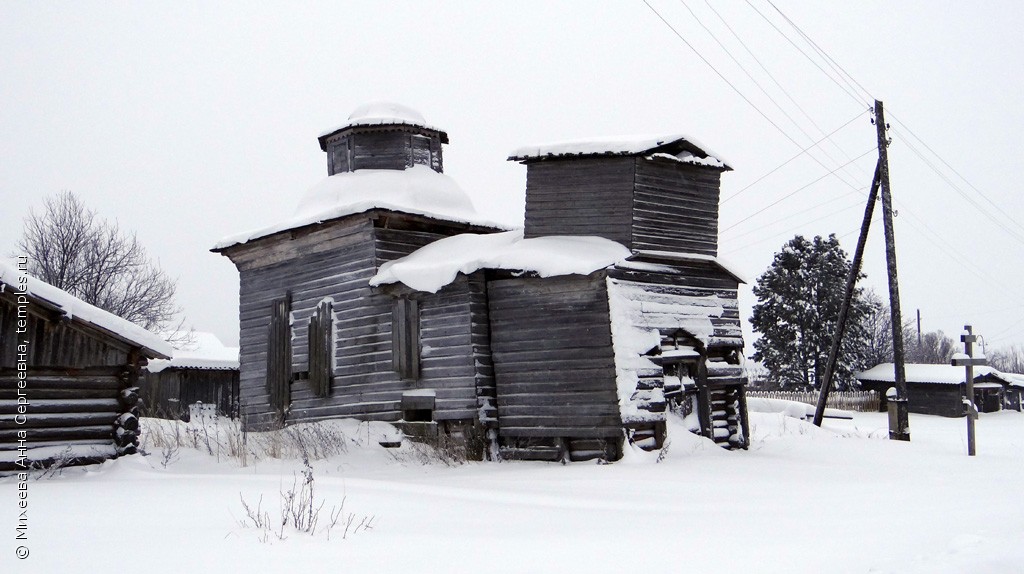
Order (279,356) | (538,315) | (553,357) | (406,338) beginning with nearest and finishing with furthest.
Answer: (553,357) < (538,315) < (406,338) < (279,356)

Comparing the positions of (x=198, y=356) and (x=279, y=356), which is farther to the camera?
(x=198, y=356)

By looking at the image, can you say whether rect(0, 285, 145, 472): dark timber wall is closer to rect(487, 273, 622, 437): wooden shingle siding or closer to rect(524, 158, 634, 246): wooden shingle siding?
rect(487, 273, 622, 437): wooden shingle siding

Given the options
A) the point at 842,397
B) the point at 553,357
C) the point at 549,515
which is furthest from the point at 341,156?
the point at 842,397

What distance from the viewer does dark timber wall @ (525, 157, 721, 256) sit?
1653 cm

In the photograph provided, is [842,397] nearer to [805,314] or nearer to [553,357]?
[805,314]

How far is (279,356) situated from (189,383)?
60.0 feet

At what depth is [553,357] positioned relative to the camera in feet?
52.3

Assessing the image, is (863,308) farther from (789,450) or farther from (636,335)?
(636,335)

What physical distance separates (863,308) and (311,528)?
41525 mm

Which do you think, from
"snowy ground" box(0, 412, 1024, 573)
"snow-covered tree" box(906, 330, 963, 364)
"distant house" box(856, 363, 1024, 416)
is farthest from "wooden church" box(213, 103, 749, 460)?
"snow-covered tree" box(906, 330, 963, 364)

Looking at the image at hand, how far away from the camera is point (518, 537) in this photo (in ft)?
24.4

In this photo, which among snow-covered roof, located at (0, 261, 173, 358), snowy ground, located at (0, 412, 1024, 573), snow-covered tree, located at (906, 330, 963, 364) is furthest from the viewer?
snow-covered tree, located at (906, 330, 963, 364)

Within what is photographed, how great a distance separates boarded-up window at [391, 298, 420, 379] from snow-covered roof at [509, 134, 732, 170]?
397cm

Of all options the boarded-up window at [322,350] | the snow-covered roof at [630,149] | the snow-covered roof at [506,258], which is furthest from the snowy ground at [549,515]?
the snow-covered roof at [630,149]
